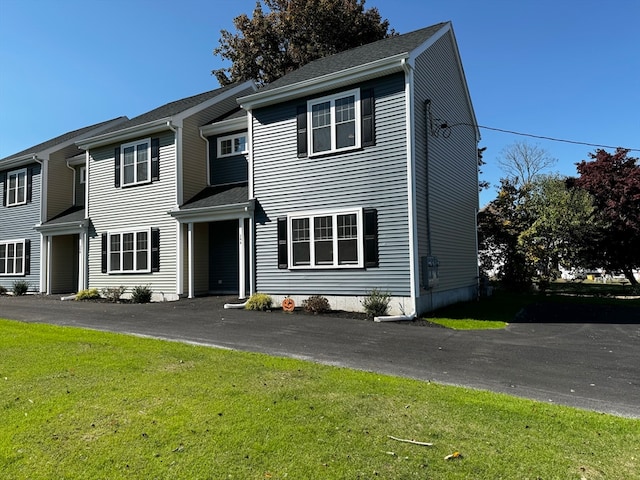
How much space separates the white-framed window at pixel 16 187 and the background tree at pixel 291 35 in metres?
13.8

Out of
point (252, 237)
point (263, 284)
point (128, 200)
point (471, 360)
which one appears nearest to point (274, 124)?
point (252, 237)

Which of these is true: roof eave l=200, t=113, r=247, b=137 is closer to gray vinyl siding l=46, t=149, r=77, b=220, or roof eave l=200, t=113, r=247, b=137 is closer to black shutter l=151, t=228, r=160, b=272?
black shutter l=151, t=228, r=160, b=272

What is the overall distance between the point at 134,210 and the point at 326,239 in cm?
836

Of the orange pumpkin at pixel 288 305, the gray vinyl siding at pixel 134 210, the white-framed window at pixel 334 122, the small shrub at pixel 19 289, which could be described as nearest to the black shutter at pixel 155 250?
the gray vinyl siding at pixel 134 210

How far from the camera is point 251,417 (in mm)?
3936

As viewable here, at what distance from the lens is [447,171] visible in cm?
1436

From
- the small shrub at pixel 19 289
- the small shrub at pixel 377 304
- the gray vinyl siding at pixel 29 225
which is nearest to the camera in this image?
the small shrub at pixel 377 304

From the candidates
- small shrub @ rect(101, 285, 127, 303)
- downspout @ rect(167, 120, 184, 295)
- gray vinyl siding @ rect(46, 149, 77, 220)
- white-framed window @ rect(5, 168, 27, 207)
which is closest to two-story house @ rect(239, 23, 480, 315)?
downspout @ rect(167, 120, 184, 295)

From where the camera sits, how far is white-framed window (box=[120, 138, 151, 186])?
16078 mm

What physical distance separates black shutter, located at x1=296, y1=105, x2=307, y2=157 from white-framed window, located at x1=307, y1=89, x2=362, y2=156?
0.14 metres

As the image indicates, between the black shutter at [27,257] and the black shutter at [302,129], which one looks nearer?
the black shutter at [302,129]

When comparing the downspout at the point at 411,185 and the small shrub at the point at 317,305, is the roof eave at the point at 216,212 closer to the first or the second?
the small shrub at the point at 317,305

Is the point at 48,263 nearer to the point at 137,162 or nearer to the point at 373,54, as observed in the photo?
the point at 137,162

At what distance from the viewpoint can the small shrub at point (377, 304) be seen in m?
10.9
